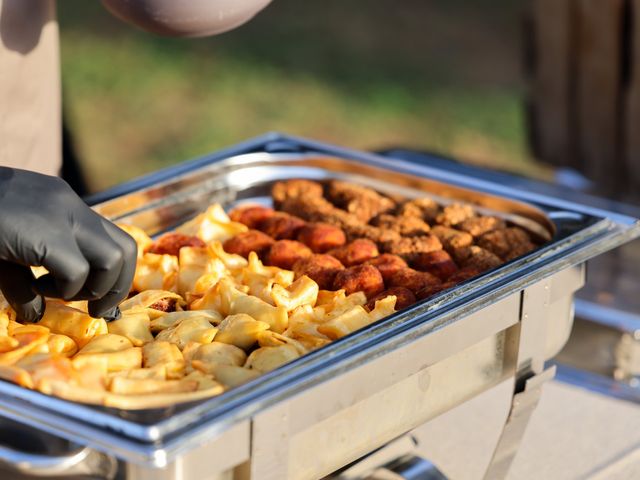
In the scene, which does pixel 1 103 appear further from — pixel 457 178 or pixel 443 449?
pixel 443 449

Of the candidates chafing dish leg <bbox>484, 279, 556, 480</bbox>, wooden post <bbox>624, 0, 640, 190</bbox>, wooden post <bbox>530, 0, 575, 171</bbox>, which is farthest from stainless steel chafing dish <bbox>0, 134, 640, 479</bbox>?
Result: wooden post <bbox>530, 0, 575, 171</bbox>

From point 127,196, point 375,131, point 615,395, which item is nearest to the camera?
point 127,196

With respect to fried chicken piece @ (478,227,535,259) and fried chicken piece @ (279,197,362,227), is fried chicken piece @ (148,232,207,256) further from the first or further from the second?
fried chicken piece @ (478,227,535,259)

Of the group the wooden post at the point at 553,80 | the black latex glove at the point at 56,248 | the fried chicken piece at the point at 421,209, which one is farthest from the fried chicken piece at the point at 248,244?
the wooden post at the point at 553,80

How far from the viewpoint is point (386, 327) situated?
1188mm

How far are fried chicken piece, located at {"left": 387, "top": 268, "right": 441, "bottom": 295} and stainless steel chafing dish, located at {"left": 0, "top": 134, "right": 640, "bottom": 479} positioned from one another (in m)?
0.11

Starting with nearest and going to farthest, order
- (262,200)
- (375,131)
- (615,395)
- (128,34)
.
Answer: (262,200)
(615,395)
(375,131)
(128,34)

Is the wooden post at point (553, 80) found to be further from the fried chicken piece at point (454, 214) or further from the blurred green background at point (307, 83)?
the fried chicken piece at point (454, 214)

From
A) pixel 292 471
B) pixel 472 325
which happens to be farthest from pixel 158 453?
pixel 472 325

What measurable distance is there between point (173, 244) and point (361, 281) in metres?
0.29

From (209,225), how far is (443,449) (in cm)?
58

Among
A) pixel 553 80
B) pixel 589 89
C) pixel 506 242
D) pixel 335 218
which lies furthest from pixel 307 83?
pixel 506 242

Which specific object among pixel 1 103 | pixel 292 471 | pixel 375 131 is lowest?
pixel 375 131

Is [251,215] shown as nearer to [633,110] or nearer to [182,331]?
[182,331]
